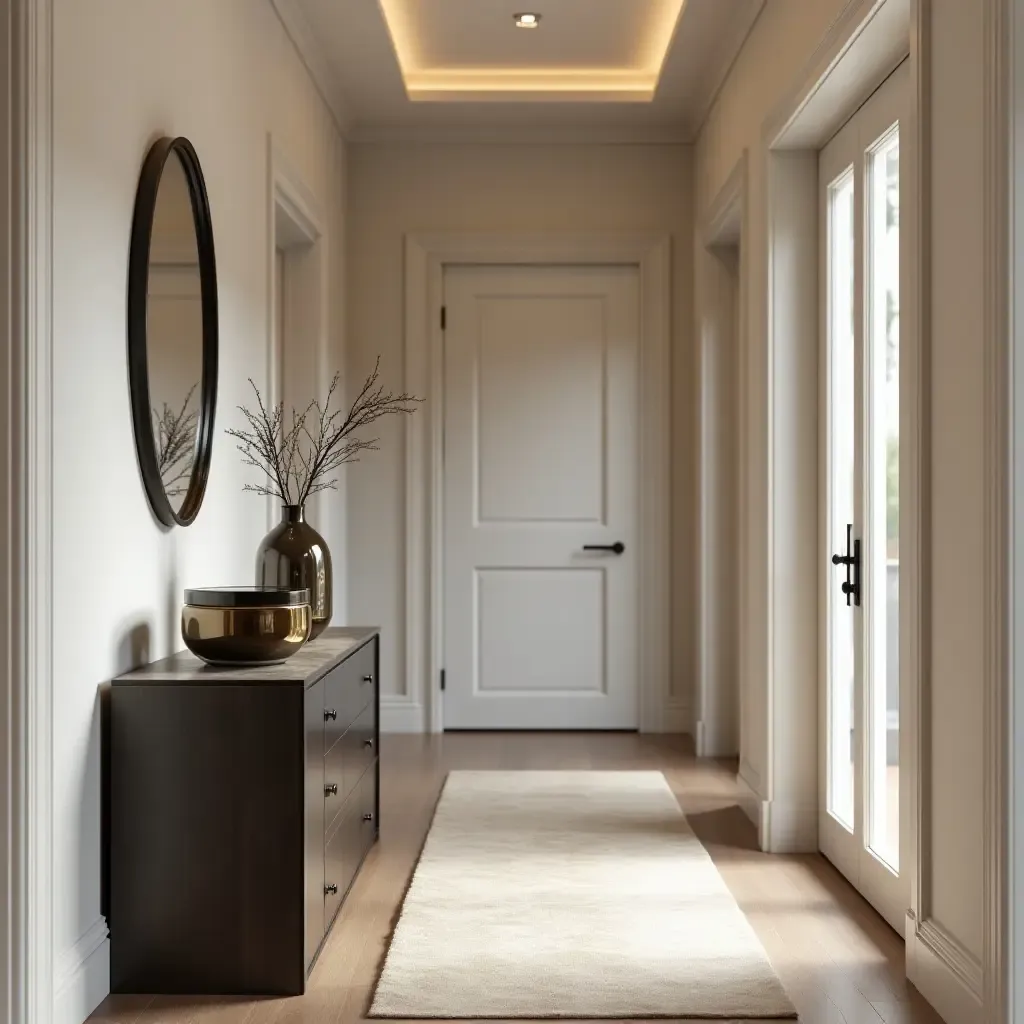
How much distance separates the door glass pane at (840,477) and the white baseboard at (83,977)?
201 centimetres

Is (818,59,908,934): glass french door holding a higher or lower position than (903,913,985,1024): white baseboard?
higher

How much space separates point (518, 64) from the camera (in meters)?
5.13

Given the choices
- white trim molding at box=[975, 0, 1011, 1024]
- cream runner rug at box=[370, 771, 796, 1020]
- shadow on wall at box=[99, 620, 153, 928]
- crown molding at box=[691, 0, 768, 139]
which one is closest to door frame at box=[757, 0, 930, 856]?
cream runner rug at box=[370, 771, 796, 1020]

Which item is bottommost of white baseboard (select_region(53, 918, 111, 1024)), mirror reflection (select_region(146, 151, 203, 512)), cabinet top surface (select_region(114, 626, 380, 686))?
white baseboard (select_region(53, 918, 111, 1024))

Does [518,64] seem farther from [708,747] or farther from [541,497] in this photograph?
[708,747]

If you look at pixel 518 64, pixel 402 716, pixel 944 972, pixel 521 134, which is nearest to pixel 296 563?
pixel 944 972

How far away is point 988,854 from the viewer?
208 cm

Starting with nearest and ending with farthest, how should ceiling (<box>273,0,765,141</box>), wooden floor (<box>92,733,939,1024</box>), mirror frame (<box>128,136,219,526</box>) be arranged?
wooden floor (<box>92,733,939,1024</box>)
mirror frame (<box>128,136,219,526</box>)
ceiling (<box>273,0,765,141</box>)

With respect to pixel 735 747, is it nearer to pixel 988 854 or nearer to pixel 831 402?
pixel 831 402

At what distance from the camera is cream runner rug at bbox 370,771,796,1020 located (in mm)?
2445

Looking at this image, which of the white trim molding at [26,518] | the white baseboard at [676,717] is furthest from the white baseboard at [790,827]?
the white trim molding at [26,518]

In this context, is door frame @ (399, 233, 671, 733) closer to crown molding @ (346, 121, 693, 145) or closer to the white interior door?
the white interior door

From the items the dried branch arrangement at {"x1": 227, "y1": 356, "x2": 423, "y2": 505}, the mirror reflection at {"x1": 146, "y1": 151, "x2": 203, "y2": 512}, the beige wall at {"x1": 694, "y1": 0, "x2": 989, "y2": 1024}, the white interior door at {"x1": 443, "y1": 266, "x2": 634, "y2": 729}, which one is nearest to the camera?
the beige wall at {"x1": 694, "y1": 0, "x2": 989, "y2": 1024}

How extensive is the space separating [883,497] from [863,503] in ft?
0.36
